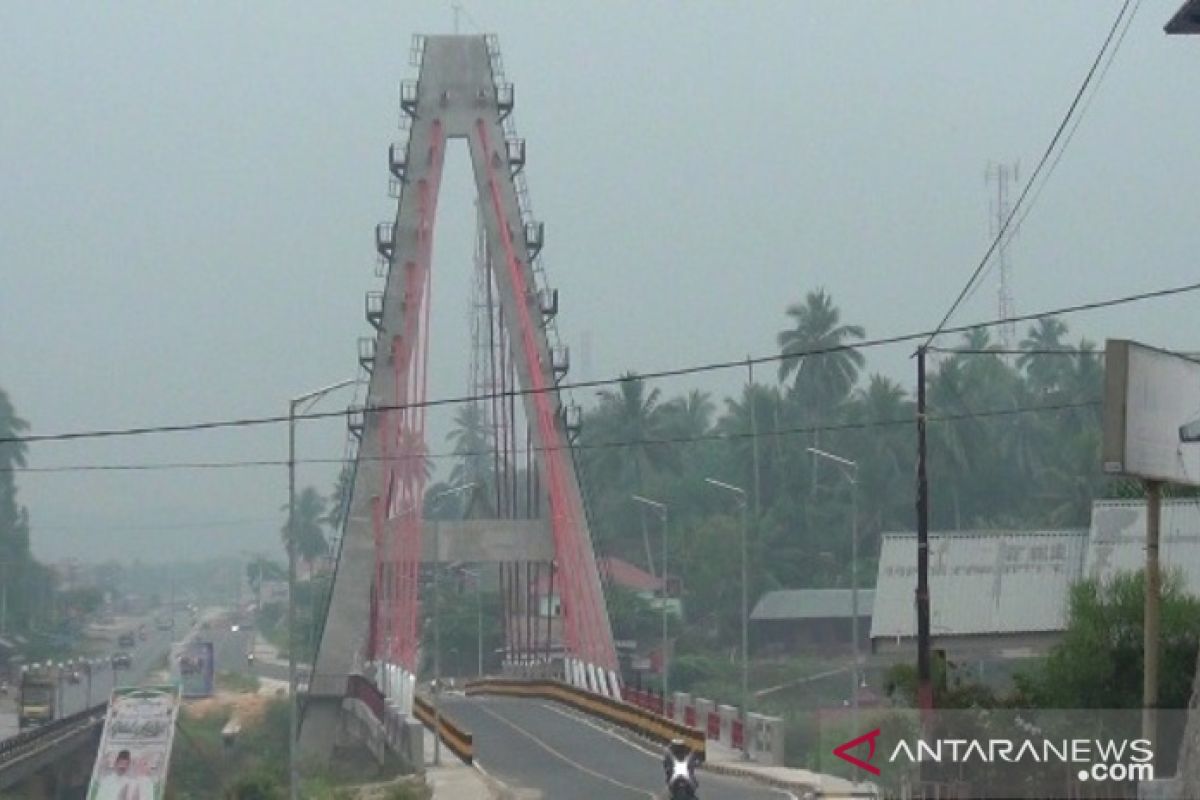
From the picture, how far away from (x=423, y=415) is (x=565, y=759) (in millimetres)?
21423

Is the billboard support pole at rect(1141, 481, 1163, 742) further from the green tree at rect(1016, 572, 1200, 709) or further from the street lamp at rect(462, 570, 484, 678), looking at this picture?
the street lamp at rect(462, 570, 484, 678)

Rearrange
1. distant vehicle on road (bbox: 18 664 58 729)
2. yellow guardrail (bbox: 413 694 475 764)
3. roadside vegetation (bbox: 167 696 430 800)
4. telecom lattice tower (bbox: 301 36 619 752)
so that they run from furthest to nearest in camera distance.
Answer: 1. distant vehicle on road (bbox: 18 664 58 729)
2. telecom lattice tower (bbox: 301 36 619 752)
3. yellow guardrail (bbox: 413 694 475 764)
4. roadside vegetation (bbox: 167 696 430 800)

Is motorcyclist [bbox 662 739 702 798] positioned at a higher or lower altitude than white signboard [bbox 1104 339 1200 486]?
lower

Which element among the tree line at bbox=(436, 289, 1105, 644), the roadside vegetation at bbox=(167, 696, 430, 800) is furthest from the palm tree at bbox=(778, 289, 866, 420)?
the roadside vegetation at bbox=(167, 696, 430, 800)

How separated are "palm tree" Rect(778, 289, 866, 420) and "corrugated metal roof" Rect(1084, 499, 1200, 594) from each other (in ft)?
256

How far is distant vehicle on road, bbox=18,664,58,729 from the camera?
9741cm

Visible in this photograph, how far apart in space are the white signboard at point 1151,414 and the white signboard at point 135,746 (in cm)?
2928

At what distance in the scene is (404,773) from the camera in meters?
51.6

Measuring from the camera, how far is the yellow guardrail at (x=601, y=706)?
165 feet

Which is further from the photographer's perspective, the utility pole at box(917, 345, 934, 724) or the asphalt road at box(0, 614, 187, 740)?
the asphalt road at box(0, 614, 187, 740)

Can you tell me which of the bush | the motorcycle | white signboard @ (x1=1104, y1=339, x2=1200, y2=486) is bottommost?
the bush

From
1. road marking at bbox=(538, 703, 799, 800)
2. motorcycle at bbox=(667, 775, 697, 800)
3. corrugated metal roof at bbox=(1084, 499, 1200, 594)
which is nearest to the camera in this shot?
motorcycle at bbox=(667, 775, 697, 800)

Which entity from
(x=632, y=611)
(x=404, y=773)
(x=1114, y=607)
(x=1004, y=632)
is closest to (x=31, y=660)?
→ (x=632, y=611)

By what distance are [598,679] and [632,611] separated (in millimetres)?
36986
